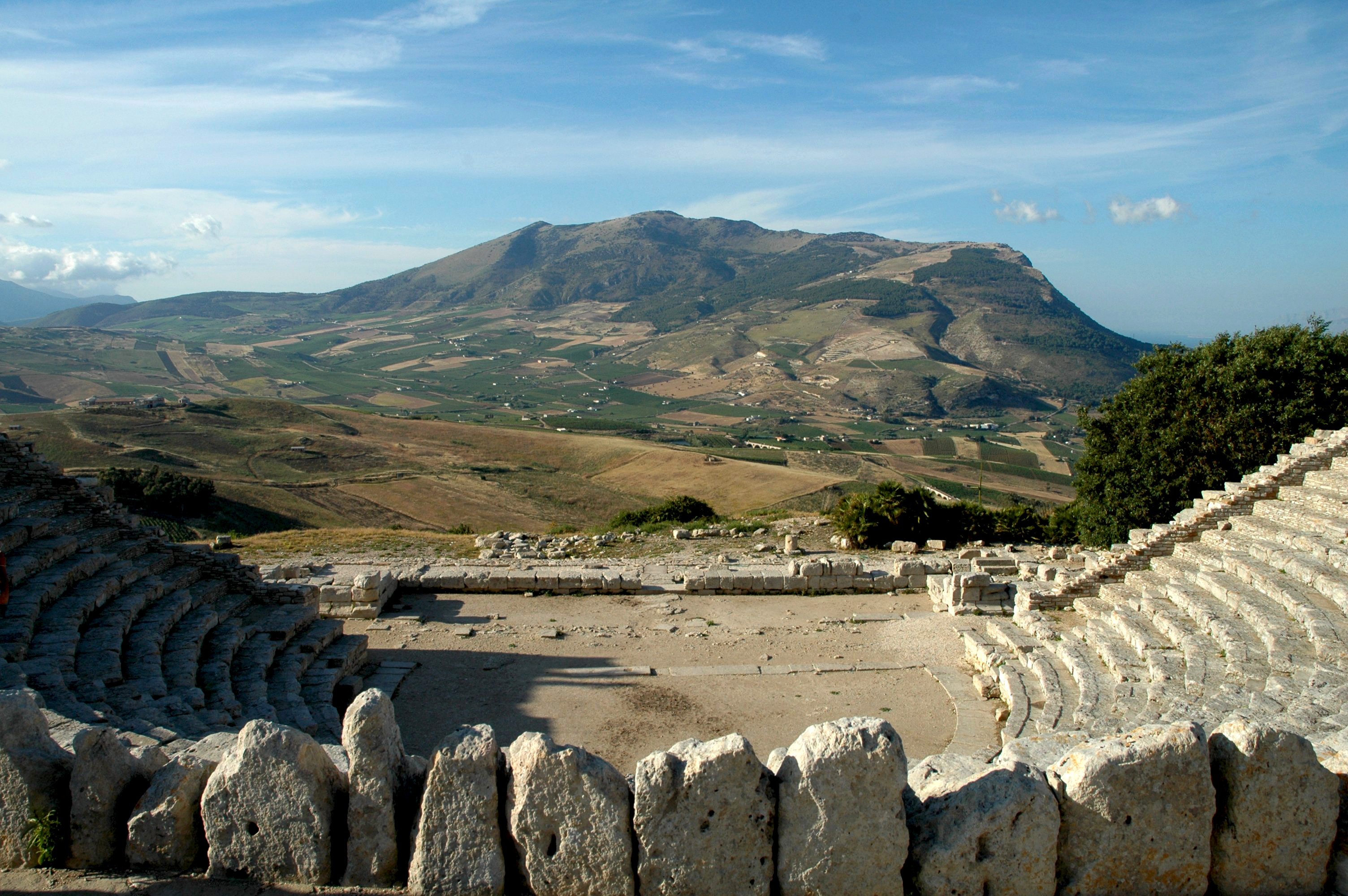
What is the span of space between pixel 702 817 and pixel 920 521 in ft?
56.3

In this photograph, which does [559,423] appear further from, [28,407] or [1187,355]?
[1187,355]

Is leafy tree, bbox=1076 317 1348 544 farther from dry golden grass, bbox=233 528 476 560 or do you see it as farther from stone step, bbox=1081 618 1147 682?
dry golden grass, bbox=233 528 476 560

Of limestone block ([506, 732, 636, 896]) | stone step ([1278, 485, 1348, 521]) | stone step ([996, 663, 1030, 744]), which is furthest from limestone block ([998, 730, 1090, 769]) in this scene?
stone step ([1278, 485, 1348, 521])

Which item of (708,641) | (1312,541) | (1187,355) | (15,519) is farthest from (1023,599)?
(15,519)

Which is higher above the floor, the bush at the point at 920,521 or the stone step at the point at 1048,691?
the bush at the point at 920,521

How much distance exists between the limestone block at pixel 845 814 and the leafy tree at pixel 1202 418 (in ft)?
55.5

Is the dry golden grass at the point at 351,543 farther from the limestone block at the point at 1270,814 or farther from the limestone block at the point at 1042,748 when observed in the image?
the limestone block at the point at 1270,814

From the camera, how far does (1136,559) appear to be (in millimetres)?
13516

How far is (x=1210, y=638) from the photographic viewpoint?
1020 centimetres

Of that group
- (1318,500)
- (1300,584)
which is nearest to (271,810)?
(1300,584)

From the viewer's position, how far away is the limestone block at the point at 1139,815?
14.7ft

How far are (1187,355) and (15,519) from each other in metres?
22.1

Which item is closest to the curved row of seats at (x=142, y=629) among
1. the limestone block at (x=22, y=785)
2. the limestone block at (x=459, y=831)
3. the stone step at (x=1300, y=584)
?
the limestone block at (x=22, y=785)

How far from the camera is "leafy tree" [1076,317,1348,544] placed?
1736 cm
